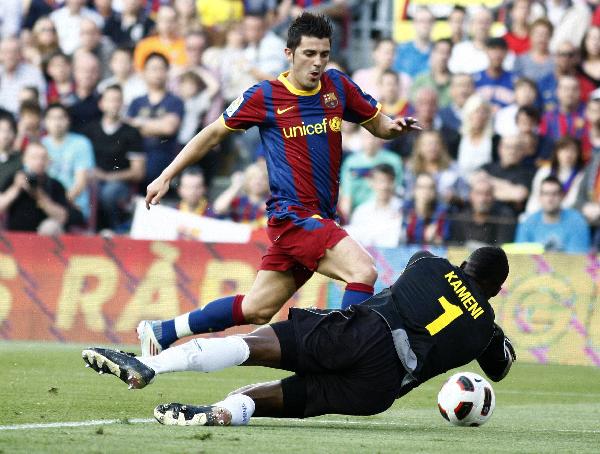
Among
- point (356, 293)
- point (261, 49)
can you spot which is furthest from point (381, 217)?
point (356, 293)

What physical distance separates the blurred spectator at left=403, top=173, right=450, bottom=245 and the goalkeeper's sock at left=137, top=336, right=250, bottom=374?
28.5 feet

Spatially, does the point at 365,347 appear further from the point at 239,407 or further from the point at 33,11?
the point at 33,11

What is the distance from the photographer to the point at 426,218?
50.1 ft

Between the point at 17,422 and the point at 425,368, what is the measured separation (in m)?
2.19

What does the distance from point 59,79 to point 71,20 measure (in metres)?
1.08

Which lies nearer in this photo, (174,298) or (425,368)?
(425,368)

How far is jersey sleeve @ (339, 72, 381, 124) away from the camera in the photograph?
862cm

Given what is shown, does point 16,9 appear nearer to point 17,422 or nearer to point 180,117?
point 180,117

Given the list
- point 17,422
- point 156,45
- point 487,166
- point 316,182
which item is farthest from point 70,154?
point 17,422

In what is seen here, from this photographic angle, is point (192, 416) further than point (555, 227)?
No

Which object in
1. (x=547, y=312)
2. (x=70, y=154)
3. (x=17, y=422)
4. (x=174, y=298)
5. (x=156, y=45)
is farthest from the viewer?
(x=156, y=45)

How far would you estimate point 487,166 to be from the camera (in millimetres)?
15758

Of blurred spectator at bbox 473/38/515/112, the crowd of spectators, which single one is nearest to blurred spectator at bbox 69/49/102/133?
the crowd of spectators

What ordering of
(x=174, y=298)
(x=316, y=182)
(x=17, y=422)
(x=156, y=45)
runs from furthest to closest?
(x=156, y=45) < (x=174, y=298) < (x=316, y=182) < (x=17, y=422)
